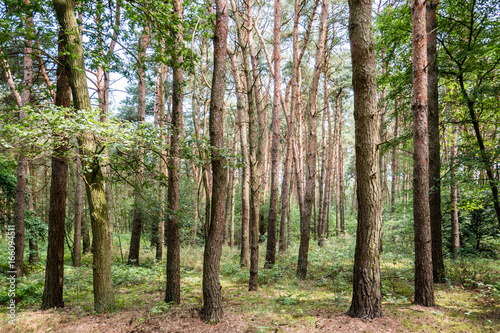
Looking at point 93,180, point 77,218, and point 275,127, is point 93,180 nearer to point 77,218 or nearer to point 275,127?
point 275,127

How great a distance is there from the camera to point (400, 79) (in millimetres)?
7984

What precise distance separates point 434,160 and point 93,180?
26.4 feet

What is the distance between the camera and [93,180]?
462 centimetres

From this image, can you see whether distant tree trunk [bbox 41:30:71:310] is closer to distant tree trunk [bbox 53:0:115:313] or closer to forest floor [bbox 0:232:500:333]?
forest floor [bbox 0:232:500:333]

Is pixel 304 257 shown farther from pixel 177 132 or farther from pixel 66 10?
pixel 66 10

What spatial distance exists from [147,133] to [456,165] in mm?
7553

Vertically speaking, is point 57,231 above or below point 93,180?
below

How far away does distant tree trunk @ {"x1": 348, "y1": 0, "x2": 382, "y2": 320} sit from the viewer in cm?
391

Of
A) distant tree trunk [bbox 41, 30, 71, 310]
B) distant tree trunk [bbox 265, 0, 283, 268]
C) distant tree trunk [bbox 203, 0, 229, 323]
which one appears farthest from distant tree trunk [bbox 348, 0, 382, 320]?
distant tree trunk [bbox 41, 30, 71, 310]

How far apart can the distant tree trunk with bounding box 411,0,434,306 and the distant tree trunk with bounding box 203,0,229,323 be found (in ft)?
12.6

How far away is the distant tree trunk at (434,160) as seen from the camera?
Answer: 6.33 metres

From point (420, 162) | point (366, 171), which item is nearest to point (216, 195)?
point (366, 171)

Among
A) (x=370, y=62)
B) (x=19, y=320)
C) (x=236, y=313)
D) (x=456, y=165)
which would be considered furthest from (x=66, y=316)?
(x=456, y=165)

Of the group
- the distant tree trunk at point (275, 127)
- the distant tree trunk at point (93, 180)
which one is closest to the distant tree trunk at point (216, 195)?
the distant tree trunk at point (93, 180)
